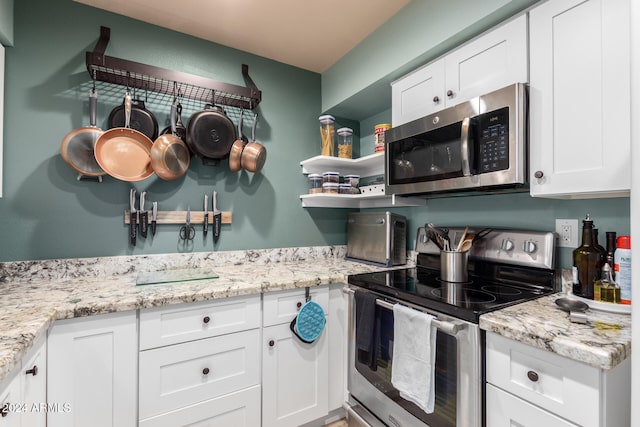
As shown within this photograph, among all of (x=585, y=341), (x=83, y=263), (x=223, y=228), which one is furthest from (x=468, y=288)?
(x=83, y=263)

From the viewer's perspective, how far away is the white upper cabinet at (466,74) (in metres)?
1.25

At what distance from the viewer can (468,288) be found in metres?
1.42

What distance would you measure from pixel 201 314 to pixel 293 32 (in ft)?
5.74

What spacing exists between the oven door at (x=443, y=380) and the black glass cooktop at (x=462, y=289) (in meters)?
0.04

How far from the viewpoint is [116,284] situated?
150 cm

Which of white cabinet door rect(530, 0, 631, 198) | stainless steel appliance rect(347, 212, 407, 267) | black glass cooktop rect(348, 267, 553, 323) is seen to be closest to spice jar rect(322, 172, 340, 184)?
stainless steel appliance rect(347, 212, 407, 267)

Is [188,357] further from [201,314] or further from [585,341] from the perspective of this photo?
[585,341]

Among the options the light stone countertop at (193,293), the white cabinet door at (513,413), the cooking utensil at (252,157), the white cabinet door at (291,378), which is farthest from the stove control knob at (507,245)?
the cooking utensil at (252,157)

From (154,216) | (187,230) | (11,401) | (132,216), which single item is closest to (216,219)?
(187,230)

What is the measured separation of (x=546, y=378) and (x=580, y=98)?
37.5 inches

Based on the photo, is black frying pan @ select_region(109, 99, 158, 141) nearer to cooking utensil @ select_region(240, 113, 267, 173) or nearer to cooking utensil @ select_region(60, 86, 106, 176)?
cooking utensil @ select_region(60, 86, 106, 176)

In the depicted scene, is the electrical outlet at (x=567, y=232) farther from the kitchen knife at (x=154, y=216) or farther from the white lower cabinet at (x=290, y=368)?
the kitchen knife at (x=154, y=216)

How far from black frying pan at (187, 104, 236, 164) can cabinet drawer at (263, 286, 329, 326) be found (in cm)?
96

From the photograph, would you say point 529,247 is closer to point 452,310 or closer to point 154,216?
point 452,310
